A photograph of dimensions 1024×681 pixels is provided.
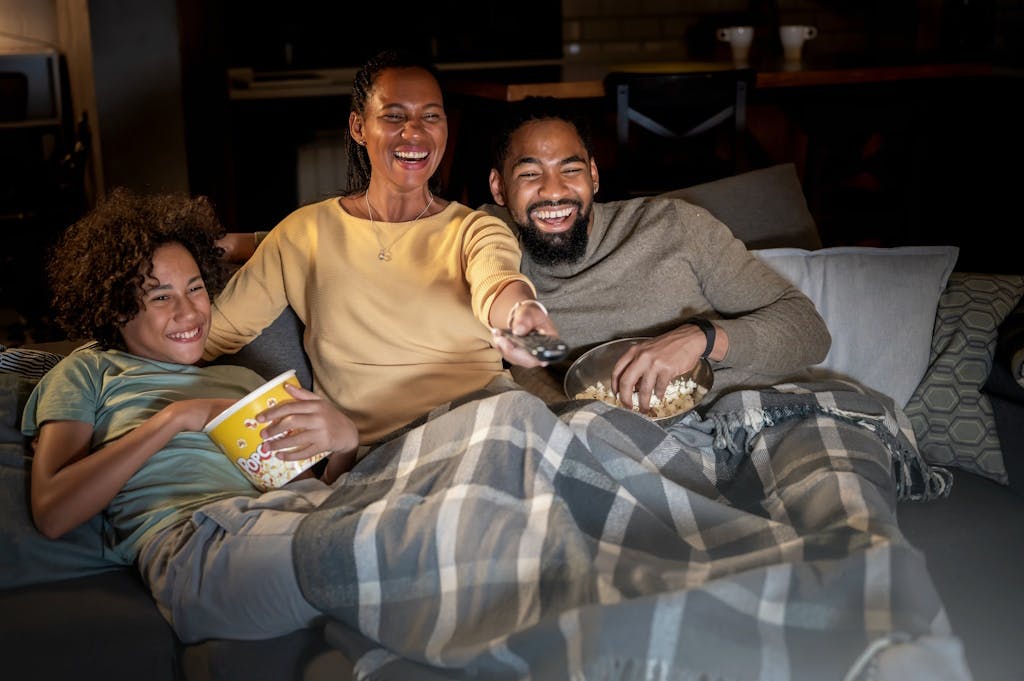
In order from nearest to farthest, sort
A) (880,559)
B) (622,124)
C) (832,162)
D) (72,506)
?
(880,559) < (72,506) < (622,124) < (832,162)

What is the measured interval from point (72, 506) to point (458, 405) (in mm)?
594

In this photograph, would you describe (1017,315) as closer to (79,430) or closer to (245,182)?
(79,430)

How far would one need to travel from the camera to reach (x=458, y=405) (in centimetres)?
184

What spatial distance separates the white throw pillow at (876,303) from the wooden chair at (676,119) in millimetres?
1393

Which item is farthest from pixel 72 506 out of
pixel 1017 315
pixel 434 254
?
pixel 1017 315

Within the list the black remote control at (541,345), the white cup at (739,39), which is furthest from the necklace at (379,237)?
the white cup at (739,39)

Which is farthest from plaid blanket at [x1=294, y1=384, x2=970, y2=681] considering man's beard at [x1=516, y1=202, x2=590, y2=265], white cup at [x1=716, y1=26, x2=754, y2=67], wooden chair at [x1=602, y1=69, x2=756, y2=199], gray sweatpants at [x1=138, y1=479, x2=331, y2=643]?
white cup at [x1=716, y1=26, x2=754, y2=67]

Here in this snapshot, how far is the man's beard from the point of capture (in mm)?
2102

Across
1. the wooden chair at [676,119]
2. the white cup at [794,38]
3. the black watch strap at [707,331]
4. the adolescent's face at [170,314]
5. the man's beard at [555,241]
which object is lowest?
the black watch strap at [707,331]

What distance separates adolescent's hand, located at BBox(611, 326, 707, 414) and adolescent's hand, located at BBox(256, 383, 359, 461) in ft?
1.58

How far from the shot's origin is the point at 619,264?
2.13 m

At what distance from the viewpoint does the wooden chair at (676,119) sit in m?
3.49

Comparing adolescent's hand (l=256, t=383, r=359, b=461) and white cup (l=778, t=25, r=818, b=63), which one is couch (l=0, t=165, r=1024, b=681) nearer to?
adolescent's hand (l=256, t=383, r=359, b=461)

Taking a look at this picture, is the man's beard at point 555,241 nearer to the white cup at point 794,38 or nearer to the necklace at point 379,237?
the necklace at point 379,237
